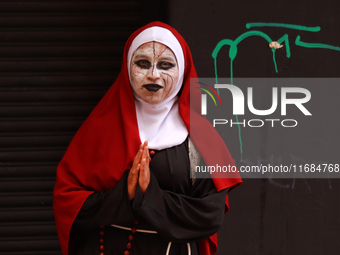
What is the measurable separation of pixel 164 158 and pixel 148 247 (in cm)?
47

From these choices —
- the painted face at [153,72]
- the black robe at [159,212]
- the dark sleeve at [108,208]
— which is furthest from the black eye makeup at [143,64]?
the dark sleeve at [108,208]

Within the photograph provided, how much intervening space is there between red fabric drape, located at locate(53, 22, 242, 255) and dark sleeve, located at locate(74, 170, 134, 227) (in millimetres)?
50

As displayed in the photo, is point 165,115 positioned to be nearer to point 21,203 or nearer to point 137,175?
point 137,175

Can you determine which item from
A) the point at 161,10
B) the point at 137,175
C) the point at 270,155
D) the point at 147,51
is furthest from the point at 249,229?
the point at 161,10

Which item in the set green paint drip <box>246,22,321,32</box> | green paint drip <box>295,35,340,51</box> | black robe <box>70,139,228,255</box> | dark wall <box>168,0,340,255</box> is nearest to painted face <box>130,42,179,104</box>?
black robe <box>70,139,228,255</box>

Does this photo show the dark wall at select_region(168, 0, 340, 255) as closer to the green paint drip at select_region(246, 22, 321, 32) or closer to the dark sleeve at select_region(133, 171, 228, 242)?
the green paint drip at select_region(246, 22, 321, 32)

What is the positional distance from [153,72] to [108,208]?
73 centimetres

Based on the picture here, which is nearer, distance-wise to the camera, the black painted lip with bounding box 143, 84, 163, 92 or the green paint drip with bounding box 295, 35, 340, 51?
the black painted lip with bounding box 143, 84, 163, 92

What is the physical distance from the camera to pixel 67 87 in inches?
122

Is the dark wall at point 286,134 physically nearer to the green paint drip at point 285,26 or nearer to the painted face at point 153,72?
the green paint drip at point 285,26

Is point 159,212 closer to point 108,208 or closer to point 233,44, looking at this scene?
point 108,208

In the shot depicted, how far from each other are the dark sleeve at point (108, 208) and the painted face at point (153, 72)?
43cm

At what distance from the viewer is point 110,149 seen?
1.99 m

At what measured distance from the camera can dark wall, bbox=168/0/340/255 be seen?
2.84m
